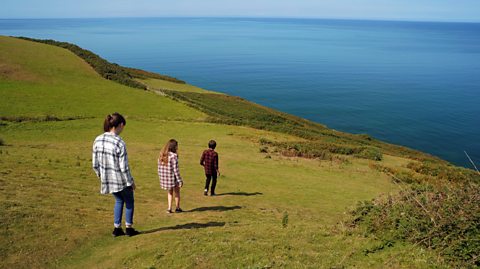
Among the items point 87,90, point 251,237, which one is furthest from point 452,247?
point 87,90

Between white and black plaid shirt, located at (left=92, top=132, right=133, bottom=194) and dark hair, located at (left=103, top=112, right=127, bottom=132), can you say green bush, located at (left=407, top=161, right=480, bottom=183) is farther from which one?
dark hair, located at (left=103, top=112, right=127, bottom=132)

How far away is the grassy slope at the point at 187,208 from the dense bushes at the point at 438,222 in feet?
1.55

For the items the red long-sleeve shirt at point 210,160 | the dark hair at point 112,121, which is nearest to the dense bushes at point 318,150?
the red long-sleeve shirt at point 210,160

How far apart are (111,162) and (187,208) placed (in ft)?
15.3

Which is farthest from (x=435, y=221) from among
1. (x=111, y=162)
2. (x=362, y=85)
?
(x=362, y=85)

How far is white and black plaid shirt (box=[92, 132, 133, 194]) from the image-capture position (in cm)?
842

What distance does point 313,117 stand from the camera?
248ft

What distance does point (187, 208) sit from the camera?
1263cm

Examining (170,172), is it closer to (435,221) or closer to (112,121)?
(112,121)

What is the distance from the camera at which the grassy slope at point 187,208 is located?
7855 millimetres

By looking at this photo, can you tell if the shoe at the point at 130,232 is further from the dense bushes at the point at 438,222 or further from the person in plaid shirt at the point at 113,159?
the dense bushes at the point at 438,222

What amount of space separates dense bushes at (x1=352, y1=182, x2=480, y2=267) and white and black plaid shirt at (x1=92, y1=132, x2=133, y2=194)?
6154mm

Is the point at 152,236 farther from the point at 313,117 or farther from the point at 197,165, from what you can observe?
the point at 313,117

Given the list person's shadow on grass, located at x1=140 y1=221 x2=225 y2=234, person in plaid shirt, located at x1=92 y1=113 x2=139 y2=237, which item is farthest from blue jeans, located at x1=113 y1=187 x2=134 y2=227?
person's shadow on grass, located at x1=140 y1=221 x2=225 y2=234
